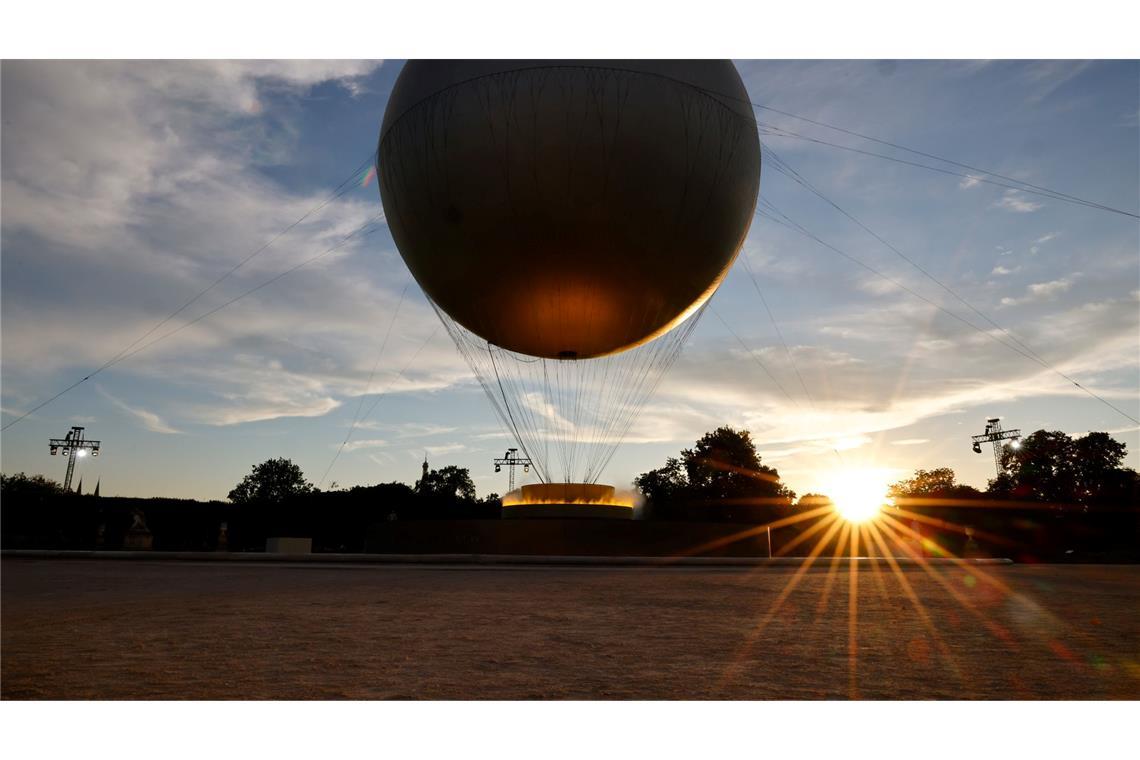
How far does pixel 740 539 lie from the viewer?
2328 cm

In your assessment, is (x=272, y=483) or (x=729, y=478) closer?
(x=729, y=478)

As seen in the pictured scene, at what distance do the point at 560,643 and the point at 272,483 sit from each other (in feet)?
434

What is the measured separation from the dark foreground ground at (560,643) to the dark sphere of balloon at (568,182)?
721cm

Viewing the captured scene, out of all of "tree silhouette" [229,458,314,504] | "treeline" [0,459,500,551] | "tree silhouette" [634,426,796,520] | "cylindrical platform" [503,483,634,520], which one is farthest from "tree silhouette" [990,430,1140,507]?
"tree silhouette" [229,458,314,504]

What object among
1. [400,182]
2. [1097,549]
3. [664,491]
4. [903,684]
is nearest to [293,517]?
[664,491]

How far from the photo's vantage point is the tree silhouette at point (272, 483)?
122750 mm

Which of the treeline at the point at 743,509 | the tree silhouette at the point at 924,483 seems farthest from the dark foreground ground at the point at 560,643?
the tree silhouette at the point at 924,483

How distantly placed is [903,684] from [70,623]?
6.19m

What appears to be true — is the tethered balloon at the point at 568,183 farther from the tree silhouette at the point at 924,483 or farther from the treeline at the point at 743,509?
the tree silhouette at the point at 924,483

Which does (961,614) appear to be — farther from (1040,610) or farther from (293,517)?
(293,517)

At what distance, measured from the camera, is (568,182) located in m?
12.6

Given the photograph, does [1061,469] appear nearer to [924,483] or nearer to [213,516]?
[924,483]

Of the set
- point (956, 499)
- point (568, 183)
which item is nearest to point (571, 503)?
point (568, 183)

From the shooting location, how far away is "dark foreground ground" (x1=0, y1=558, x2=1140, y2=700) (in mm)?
3400
